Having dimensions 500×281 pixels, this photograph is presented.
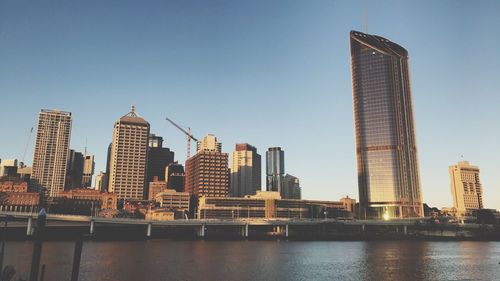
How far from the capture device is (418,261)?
107438 millimetres

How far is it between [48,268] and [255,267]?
4119 centimetres

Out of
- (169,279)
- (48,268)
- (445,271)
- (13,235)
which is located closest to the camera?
(169,279)

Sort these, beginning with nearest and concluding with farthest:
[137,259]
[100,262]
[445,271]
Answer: [445,271] → [100,262] → [137,259]

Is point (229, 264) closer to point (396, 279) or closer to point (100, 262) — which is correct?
point (100, 262)

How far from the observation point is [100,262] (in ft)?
316

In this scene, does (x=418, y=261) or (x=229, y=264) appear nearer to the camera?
(x=229, y=264)

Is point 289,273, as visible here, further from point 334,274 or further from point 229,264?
point 229,264

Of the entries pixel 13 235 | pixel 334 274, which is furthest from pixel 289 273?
pixel 13 235

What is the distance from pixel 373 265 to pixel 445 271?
608 inches

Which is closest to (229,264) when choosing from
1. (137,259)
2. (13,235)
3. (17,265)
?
(137,259)

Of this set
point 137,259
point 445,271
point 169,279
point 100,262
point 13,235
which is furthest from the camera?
point 13,235

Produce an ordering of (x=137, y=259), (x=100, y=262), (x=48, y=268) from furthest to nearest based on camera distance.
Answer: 1. (x=137, y=259)
2. (x=100, y=262)
3. (x=48, y=268)

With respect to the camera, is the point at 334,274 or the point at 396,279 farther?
the point at 334,274

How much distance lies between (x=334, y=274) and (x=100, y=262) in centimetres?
5166
